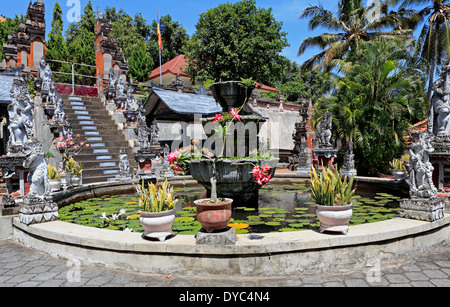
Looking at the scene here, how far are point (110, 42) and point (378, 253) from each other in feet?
73.9

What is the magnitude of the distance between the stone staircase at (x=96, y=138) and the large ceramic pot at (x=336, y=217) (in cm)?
955

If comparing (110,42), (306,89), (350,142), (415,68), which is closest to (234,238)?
(350,142)

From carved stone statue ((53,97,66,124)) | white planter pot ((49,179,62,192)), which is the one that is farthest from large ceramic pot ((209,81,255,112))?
carved stone statue ((53,97,66,124))

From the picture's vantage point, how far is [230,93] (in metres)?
6.85

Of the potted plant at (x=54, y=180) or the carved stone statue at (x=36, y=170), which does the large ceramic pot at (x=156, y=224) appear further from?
the potted plant at (x=54, y=180)

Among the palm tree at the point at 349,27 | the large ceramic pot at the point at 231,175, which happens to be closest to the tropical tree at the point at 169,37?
the palm tree at the point at 349,27

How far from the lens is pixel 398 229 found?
3996 mm

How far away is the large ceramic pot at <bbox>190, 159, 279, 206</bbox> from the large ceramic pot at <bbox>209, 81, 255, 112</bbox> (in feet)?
5.45

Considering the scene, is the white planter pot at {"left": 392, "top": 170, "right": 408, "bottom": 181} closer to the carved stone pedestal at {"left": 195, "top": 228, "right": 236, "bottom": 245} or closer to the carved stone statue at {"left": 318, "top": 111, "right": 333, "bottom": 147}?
the carved stone statue at {"left": 318, "top": 111, "right": 333, "bottom": 147}

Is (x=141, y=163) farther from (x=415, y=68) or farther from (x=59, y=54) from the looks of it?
(x=59, y=54)

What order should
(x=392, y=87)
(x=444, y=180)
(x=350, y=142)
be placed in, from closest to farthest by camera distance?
(x=444, y=180), (x=350, y=142), (x=392, y=87)

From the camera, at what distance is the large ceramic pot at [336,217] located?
3.82m

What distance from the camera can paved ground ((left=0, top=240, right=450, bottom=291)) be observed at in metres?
3.36

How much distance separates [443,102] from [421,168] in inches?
113
